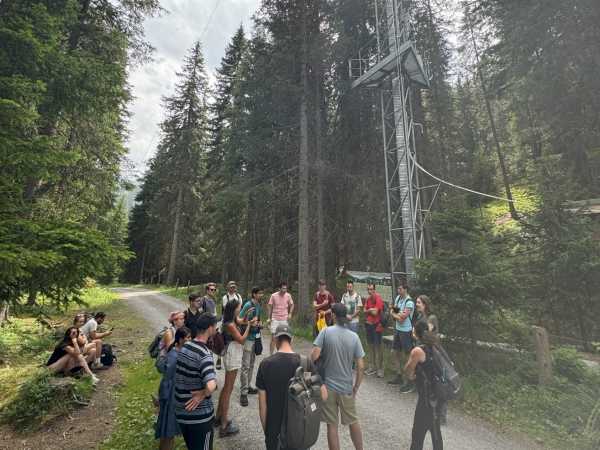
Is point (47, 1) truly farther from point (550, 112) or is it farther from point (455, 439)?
point (550, 112)

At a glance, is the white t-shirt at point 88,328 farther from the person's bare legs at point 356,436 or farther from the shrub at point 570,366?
the shrub at point 570,366

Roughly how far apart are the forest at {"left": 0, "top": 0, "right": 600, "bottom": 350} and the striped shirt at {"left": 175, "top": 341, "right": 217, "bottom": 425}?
7.22ft

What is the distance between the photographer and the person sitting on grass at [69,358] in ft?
20.8

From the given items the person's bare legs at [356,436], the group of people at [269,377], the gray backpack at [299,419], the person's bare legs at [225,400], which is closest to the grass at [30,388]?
the group of people at [269,377]

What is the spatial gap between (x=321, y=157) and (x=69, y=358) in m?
11.5

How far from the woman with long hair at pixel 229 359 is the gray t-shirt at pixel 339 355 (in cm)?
168

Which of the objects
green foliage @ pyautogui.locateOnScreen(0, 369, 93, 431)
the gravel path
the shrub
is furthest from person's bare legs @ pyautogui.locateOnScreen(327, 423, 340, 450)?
the shrub

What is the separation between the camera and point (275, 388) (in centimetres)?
303

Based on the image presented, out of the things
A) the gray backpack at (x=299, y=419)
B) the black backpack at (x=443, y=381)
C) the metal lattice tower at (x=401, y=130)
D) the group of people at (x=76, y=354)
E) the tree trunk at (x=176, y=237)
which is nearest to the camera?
the gray backpack at (x=299, y=419)

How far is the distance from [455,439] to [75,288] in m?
6.25

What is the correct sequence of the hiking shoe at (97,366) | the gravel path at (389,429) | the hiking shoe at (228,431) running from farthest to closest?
the hiking shoe at (97,366)
the hiking shoe at (228,431)
the gravel path at (389,429)

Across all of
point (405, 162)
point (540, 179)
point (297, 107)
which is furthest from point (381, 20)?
point (540, 179)

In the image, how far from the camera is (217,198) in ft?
43.9

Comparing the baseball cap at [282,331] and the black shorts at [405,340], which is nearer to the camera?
the baseball cap at [282,331]
